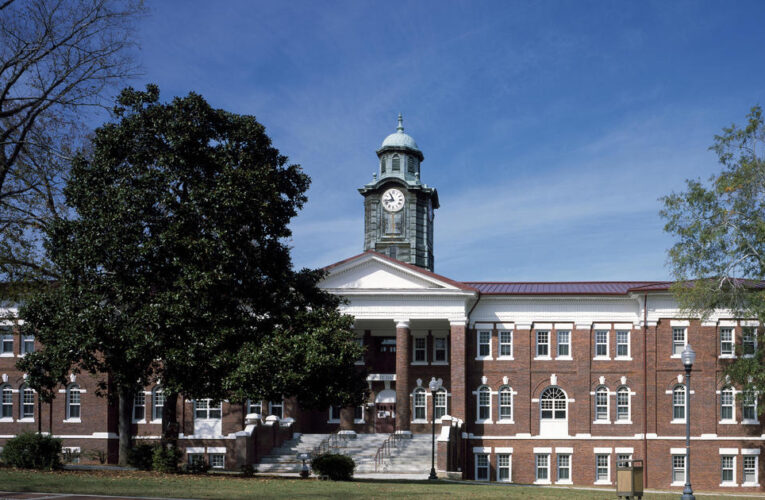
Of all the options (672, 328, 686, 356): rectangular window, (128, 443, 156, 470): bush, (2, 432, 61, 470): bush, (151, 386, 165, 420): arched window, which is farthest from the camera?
(151, 386, 165, 420): arched window

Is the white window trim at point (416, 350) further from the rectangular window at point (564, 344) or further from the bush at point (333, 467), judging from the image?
the bush at point (333, 467)

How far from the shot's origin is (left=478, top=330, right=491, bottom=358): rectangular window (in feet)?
165

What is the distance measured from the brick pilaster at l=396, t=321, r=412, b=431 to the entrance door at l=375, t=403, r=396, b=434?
3.03 m

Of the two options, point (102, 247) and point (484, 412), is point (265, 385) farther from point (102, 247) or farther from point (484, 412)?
point (484, 412)

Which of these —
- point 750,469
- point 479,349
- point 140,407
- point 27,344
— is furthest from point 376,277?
point 750,469

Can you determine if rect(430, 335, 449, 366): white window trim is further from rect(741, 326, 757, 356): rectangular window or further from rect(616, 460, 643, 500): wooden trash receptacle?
rect(616, 460, 643, 500): wooden trash receptacle

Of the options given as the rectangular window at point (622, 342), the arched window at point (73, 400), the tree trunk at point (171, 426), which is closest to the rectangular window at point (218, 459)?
the arched window at point (73, 400)

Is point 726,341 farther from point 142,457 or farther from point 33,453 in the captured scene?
point 33,453

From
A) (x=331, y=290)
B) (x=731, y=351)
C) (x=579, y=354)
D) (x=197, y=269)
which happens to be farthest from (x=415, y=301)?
(x=197, y=269)

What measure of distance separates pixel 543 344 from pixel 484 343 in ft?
10.9

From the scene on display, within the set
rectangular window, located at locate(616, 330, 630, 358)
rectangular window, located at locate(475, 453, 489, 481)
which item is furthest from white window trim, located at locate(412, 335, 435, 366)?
rectangular window, located at locate(616, 330, 630, 358)

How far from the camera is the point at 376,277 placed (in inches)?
1918

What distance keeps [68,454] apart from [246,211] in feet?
61.3

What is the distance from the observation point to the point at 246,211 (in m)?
31.0
